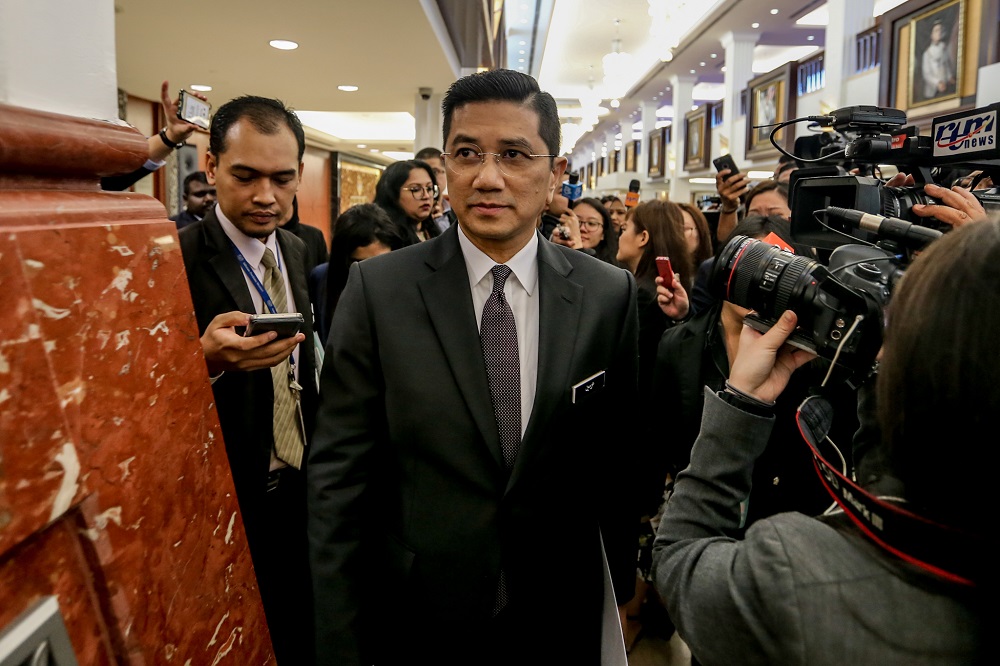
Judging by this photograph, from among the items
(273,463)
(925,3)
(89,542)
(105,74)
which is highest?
(925,3)

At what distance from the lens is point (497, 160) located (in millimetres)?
1313

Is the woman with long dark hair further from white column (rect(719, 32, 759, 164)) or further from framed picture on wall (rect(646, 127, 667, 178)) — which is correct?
framed picture on wall (rect(646, 127, 667, 178))

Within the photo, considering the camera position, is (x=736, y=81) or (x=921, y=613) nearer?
(x=921, y=613)

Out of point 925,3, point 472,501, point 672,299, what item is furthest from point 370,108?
point 472,501

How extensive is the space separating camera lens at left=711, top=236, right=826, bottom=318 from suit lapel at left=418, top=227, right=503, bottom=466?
457mm

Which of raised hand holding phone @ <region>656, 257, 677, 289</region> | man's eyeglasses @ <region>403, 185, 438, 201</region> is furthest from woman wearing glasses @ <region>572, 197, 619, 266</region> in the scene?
raised hand holding phone @ <region>656, 257, 677, 289</region>

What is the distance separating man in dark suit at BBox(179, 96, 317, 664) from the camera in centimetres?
160

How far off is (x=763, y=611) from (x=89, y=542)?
703 millimetres

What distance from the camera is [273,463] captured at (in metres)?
1.67

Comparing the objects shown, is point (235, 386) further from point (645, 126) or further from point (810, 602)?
point (645, 126)

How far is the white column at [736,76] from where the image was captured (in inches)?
444

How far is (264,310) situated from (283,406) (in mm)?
266

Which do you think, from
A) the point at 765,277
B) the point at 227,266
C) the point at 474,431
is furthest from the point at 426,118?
the point at 765,277

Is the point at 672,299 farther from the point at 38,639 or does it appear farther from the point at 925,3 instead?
the point at 925,3
